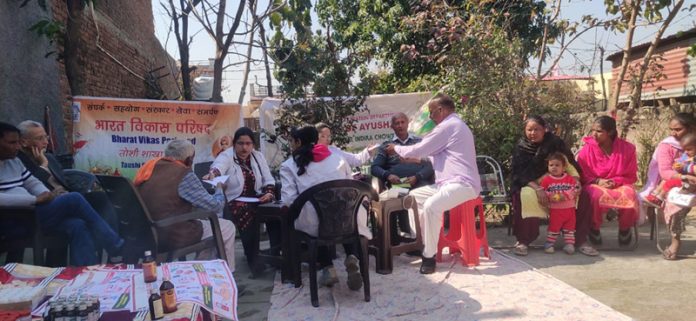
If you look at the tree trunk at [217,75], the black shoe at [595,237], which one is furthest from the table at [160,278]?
the tree trunk at [217,75]

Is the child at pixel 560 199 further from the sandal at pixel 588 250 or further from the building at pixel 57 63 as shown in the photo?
the building at pixel 57 63

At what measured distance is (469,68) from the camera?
6.32 meters

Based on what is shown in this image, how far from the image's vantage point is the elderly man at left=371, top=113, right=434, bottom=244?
4.80 meters

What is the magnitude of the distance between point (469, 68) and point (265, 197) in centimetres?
349

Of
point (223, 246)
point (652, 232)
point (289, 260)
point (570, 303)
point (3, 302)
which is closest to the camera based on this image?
point (3, 302)

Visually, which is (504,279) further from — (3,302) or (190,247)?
(3,302)

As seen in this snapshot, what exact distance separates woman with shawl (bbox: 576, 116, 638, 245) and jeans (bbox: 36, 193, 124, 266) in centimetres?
422

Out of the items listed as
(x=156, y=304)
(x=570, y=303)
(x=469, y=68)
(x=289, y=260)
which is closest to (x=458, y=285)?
(x=570, y=303)

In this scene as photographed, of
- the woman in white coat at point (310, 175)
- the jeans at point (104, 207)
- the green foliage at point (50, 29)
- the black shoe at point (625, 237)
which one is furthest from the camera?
the green foliage at point (50, 29)

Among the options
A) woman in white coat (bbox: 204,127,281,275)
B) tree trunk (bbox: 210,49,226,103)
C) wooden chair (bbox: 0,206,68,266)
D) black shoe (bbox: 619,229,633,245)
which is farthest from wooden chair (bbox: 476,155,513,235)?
tree trunk (bbox: 210,49,226,103)

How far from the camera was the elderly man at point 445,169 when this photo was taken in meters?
4.05

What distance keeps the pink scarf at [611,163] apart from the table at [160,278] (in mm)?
3755

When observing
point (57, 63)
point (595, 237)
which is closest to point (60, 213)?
point (57, 63)

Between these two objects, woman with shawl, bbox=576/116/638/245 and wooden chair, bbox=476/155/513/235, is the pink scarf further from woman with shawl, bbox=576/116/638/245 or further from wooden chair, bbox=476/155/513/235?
wooden chair, bbox=476/155/513/235
